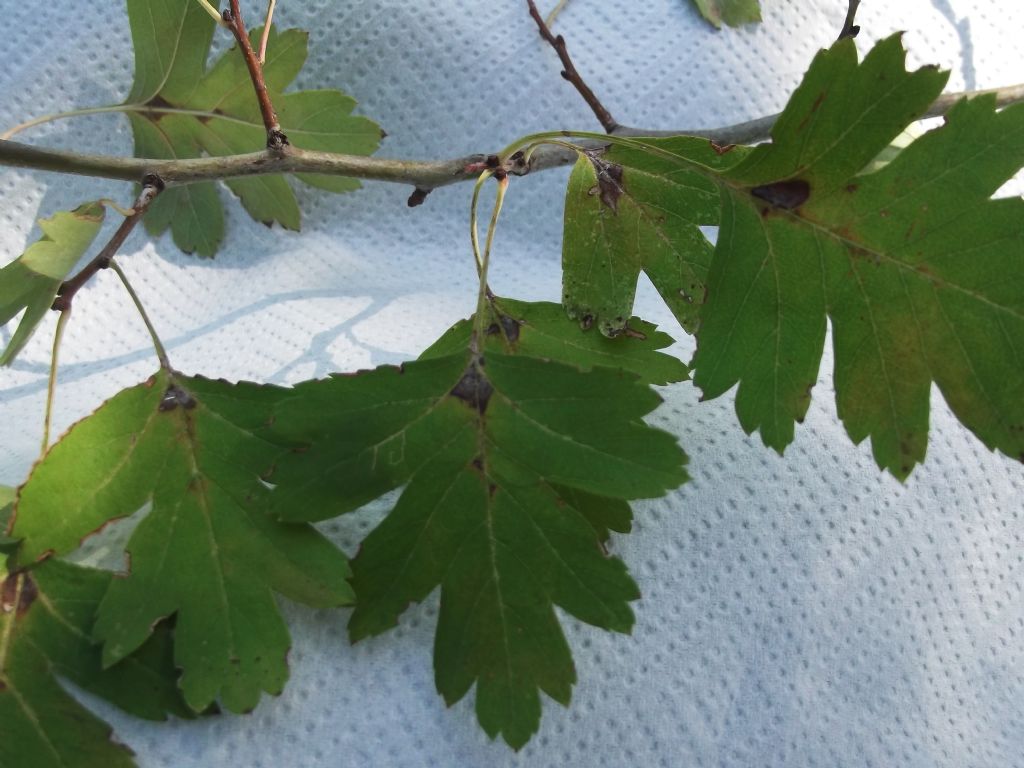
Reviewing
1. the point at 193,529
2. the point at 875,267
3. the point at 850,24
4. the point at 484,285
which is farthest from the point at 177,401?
the point at 850,24

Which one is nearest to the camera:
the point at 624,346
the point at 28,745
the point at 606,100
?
the point at 28,745

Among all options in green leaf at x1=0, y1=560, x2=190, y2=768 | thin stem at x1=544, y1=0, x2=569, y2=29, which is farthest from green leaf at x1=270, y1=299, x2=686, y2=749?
thin stem at x1=544, y1=0, x2=569, y2=29

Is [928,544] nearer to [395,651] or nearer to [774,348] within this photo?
[774,348]

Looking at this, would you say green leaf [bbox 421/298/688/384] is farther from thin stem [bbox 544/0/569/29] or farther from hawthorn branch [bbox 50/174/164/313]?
thin stem [bbox 544/0/569/29]

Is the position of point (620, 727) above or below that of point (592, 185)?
below

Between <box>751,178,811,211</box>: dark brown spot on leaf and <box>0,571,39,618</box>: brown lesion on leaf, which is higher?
<box>751,178,811,211</box>: dark brown spot on leaf

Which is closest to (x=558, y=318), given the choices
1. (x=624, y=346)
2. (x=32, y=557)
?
(x=624, y=346)

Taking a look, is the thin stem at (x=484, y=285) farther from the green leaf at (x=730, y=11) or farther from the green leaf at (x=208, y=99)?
the green leaf at (x=730, y=11)
